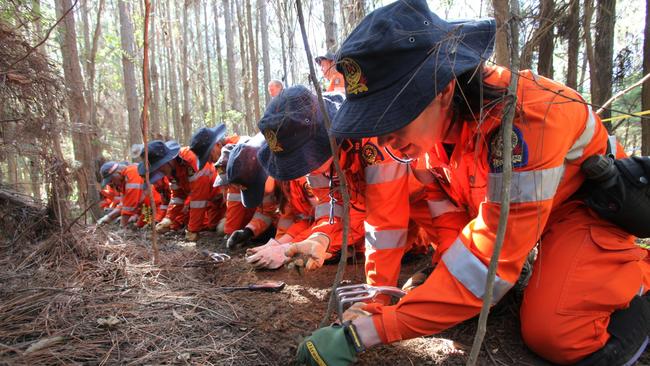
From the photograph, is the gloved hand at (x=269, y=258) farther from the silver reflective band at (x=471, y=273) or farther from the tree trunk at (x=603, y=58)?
the tree trunk at (x=603, y=58)

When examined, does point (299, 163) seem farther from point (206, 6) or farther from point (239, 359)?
point (206, 6)

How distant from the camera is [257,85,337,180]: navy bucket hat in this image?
2.30 m

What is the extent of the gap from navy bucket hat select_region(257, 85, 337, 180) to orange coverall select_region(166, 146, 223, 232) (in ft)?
11.1

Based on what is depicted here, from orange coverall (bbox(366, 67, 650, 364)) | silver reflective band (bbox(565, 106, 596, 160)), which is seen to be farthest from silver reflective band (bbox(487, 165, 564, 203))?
silver reflective band (bbox(565, 106, 596, 160))

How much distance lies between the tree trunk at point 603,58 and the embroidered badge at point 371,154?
12.0 feet

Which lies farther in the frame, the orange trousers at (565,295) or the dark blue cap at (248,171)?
the dark blue cap at (248,171)

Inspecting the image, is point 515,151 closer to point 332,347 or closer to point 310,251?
point 332,347

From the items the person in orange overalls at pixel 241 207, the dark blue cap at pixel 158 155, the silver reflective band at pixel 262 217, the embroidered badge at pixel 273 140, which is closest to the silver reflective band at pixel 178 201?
the dark blue cap at pixel 158 155

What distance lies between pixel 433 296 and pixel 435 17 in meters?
1.07

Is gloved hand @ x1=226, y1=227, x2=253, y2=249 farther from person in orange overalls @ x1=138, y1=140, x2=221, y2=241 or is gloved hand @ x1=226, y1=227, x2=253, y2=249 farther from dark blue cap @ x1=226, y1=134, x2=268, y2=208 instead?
Answer: person in orange overalls @ x1=138, y1=140, x2=221, y2=241

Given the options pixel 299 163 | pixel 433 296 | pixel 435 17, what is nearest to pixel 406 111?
pixel 435 17

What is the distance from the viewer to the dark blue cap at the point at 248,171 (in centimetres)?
371

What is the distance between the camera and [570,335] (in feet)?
5.45

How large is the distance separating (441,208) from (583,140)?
1072 mm
